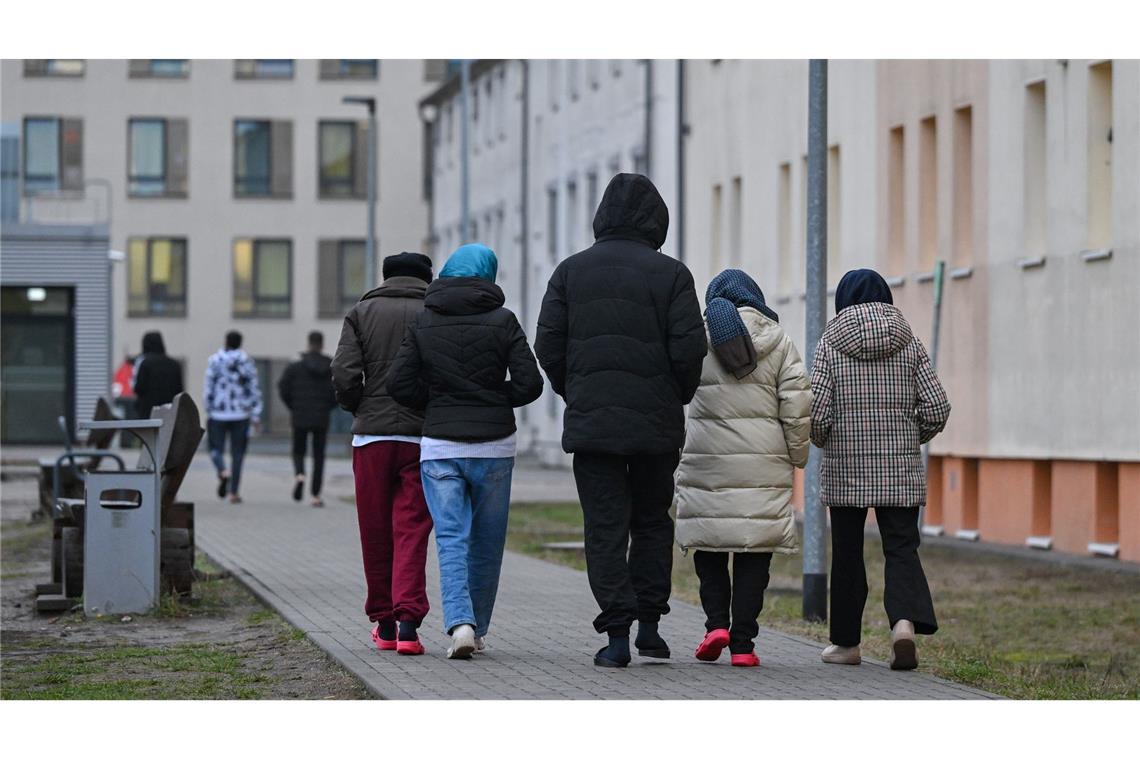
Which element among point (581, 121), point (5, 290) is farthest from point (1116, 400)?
point (5, 290)

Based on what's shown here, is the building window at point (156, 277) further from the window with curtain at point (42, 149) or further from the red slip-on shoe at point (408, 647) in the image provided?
the red slip-on shoe at point (408, 647)

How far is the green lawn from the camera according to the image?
10.8 meters

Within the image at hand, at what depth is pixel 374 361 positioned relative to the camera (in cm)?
1053

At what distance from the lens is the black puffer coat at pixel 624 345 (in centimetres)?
955

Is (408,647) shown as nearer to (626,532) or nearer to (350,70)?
(626,532)

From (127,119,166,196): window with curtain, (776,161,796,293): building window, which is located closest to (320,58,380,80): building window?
(127,119,166,196): window with curtain

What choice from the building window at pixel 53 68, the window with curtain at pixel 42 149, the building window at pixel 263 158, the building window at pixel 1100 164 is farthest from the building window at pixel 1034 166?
the building window at pixel 53 68

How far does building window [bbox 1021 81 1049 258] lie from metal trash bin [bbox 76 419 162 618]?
40.1ft

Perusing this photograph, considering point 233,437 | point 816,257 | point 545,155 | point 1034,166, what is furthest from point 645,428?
point 545,155

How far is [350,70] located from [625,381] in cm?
6287

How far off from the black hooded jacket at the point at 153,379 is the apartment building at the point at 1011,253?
867 cm

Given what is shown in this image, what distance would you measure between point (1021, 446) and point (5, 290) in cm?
3142

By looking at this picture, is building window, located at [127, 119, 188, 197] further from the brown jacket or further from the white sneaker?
the white sneaker

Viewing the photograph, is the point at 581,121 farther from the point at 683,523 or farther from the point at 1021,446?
the point at 683,523
